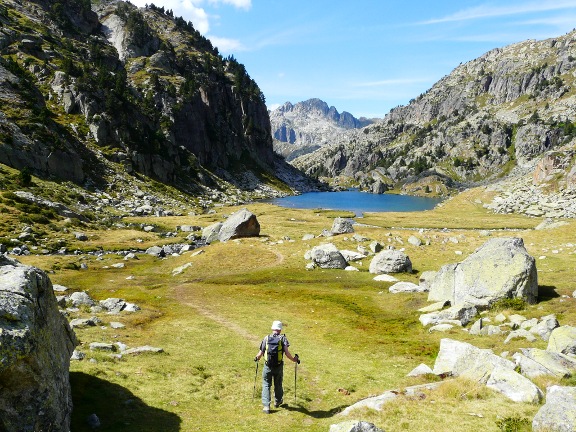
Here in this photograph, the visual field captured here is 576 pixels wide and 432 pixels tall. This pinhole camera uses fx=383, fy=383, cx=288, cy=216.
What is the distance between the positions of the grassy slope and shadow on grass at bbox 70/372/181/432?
0.07 meters

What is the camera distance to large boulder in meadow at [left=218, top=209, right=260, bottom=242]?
84500 mm

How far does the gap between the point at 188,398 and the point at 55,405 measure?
7.69 m

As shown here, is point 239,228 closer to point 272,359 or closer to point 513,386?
point 272,359

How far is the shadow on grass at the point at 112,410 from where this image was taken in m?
15.6

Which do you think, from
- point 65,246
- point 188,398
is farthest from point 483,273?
point 65,246

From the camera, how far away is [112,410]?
17.1 metres

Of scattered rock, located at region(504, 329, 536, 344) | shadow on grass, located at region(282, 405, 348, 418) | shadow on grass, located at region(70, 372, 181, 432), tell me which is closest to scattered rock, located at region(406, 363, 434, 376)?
shadow on grass, located at region(282, 405, 348, 418)

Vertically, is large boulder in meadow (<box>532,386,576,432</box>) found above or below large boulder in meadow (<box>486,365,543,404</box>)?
above

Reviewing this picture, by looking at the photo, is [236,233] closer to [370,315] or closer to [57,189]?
[370,315]

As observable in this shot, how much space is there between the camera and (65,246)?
256 feet

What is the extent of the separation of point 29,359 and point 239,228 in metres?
72.2

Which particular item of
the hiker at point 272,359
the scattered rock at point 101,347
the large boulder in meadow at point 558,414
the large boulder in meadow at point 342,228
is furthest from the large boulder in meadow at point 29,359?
the large boulder in meadow at point 342,228

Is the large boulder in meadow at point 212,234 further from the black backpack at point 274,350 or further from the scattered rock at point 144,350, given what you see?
the black backpack at point 274,350

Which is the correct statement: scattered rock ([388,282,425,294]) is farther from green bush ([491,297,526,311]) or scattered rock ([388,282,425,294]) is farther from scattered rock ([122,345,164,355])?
scattered rock ([122,345,164,355])
